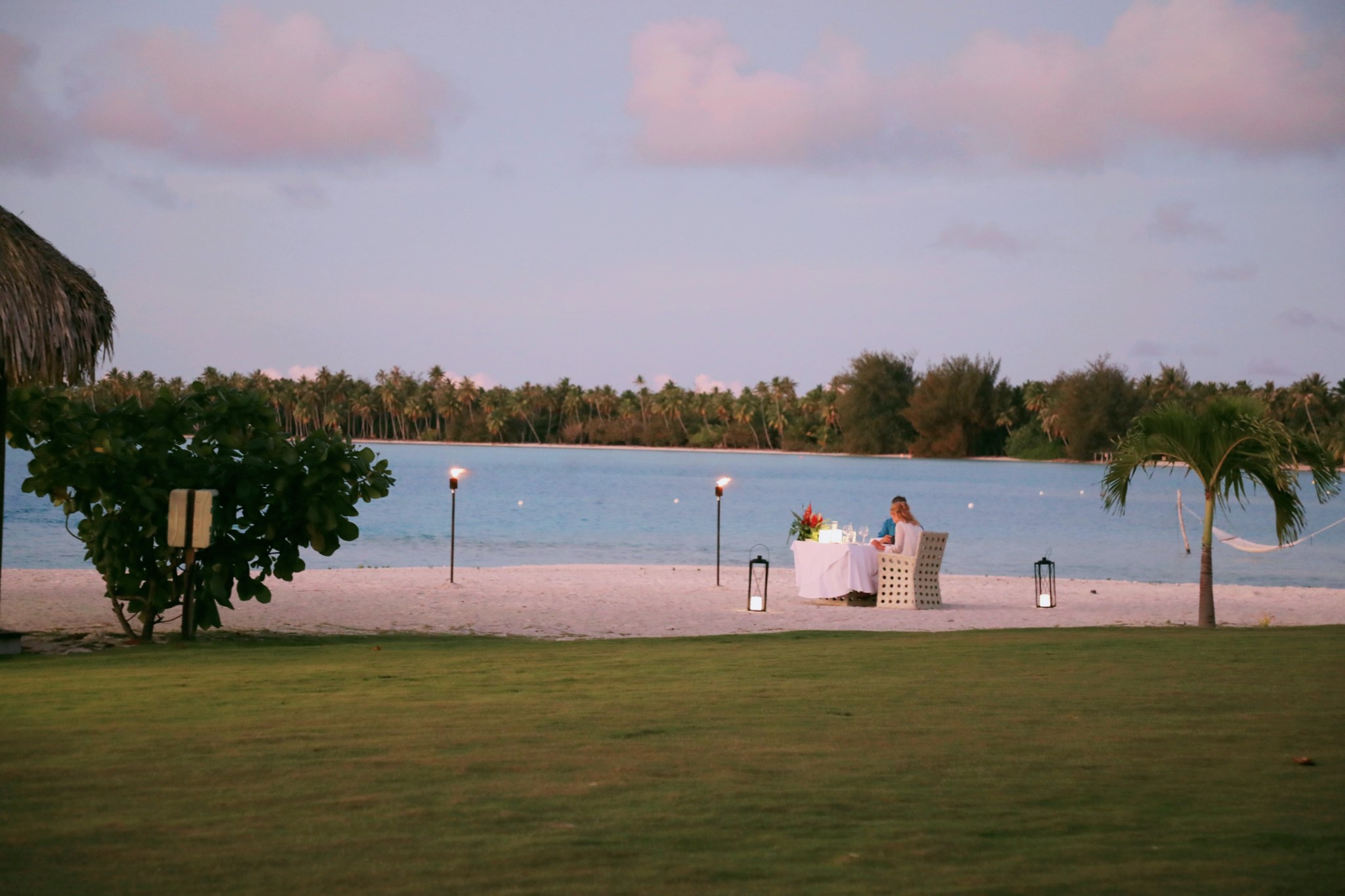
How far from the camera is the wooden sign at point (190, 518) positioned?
986cm

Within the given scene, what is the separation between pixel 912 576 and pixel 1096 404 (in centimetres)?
9544

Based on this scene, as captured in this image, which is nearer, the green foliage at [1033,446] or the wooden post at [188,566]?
the wooden post at [188,566]

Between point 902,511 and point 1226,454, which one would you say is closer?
point 1226,454

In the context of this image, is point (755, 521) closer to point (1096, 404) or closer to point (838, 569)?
point (838, 569)

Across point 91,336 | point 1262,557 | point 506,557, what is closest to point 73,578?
point 91,336

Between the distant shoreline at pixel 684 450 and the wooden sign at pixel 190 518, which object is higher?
the distant shoreline at pixel 684 450

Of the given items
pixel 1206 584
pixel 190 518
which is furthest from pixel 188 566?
pixel 1206 584

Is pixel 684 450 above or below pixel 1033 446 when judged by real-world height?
above

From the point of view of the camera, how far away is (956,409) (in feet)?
380

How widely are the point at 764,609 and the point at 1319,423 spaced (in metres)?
102

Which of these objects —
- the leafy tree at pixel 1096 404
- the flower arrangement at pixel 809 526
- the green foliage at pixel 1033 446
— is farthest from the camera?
the green foliage at pixel 1033 446

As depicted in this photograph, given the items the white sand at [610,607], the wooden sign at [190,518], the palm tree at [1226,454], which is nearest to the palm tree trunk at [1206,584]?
the palm tree at [1226,454]

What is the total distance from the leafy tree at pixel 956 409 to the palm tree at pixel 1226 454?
103 metres

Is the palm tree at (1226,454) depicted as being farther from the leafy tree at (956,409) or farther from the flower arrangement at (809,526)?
the leafy tree at (956,409)
